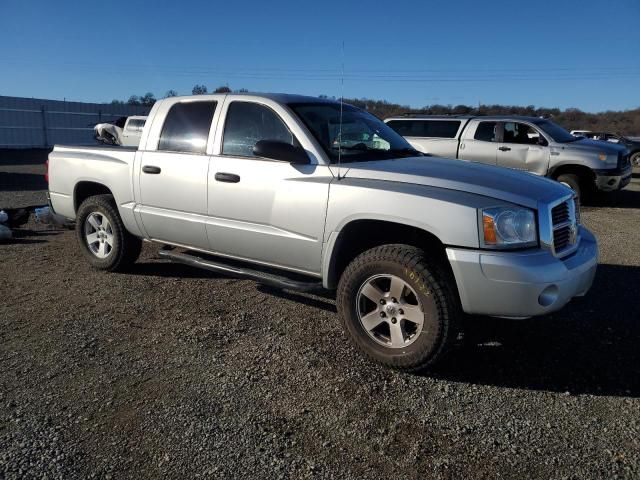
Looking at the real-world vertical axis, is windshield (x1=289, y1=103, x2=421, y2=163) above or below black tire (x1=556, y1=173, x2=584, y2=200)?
above

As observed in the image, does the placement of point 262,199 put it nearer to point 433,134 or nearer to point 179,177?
point 179,177

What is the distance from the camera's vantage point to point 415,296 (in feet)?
11.4

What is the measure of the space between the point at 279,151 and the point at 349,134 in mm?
829

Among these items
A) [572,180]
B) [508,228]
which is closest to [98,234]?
[508,228]

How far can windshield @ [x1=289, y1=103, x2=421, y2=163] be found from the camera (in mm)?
4230

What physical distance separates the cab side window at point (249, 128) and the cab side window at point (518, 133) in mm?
8351

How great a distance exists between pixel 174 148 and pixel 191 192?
543mm

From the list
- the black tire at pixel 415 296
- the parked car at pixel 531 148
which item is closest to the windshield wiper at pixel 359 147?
the black tire at pixel 415 296

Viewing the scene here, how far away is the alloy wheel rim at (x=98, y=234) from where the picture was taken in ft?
18.4

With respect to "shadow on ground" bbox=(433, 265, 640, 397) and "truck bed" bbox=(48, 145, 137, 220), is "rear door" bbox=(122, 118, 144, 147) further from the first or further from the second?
"shadow on ground" bbox=(433, 265, 640, 397)

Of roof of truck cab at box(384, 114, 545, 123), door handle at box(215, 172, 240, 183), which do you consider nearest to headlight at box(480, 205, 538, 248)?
door handle at box(215, 172, 240, 183)

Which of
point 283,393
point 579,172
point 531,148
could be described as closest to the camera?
point 283,393

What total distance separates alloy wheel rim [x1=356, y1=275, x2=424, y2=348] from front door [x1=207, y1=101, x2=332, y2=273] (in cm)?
50

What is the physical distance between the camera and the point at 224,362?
367 centimetres
